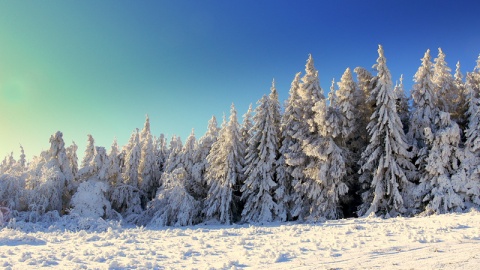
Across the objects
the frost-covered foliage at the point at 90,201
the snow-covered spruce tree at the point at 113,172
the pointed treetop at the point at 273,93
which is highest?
the pointed treetop at the point at 273,93

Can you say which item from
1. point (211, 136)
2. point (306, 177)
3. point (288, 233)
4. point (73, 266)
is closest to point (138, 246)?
point (73, 266)

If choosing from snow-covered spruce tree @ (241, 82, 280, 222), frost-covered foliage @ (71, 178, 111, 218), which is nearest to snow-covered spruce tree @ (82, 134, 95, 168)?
frost-covered foliage @ (71, 178, 111, 218)

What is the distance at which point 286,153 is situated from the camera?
28.6m

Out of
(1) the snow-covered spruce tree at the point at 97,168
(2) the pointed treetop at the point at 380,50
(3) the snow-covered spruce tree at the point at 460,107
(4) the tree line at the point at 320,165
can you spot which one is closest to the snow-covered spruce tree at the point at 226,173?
(4) the tree line at the point at 320,165

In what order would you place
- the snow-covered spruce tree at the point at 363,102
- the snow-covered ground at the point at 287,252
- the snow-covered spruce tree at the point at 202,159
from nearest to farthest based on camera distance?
the snow-covered ground at the point at 287,252 → the snow-covered spruce tree at the point at 363,102 → the snow-covered spruce tree at the point at 202,159

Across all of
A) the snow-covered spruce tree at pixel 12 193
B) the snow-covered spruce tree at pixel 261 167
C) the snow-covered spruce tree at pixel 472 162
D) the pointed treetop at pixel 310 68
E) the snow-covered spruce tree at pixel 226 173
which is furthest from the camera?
the pointed treetop at pixel 310 68

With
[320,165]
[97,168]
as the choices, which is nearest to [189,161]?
[97,168]

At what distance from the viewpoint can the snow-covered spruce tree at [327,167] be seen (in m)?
25.5

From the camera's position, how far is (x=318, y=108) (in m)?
26.5

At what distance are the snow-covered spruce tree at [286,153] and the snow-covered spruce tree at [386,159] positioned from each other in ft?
20.0

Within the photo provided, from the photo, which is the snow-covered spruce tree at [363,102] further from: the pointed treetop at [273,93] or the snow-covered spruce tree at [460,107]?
the pointed treetop at [273,93]

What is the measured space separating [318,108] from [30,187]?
26.3 meters

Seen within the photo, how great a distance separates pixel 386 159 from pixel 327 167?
171 inches

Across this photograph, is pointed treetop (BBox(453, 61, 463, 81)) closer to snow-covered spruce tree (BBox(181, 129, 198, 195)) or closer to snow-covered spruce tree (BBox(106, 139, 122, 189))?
snow-covered spruce tree (BBox(181, 129, 198, 195))
